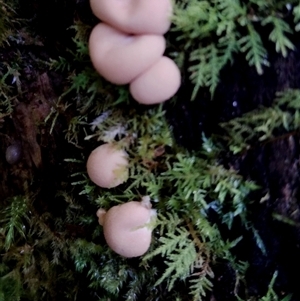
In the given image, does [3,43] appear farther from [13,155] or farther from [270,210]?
[270,210]

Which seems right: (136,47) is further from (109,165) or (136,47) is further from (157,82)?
(109,165)

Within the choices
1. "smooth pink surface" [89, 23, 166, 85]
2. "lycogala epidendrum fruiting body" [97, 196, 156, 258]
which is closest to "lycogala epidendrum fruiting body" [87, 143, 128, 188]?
"lycogala epidendrum fruiting body" [97, 196, 156, 258]

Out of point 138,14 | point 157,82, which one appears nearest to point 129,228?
point 157,82

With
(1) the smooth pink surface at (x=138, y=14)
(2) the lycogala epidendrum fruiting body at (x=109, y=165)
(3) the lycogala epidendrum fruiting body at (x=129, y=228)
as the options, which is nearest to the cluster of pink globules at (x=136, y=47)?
(1) the smooth pink surface at (x=138, y=14)

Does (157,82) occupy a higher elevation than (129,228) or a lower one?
higher

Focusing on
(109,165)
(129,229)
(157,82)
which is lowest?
(129,229)

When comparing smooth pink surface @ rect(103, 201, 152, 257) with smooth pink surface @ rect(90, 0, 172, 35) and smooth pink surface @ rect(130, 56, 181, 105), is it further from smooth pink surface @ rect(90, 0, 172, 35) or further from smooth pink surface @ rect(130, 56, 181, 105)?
smooth pink surface @ rect(90, 0, 172, 35)

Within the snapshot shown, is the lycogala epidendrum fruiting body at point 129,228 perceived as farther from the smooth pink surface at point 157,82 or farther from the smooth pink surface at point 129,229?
the smooth pink surface at point 157,82
